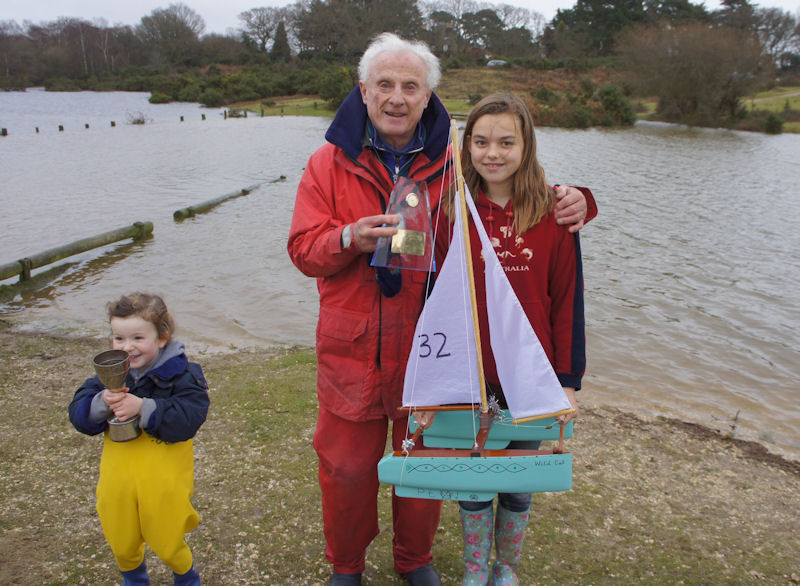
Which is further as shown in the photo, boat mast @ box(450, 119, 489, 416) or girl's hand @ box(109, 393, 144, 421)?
boat mast @ box(450, 119, 489, 416)

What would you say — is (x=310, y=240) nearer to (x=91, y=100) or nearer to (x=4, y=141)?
(x=4, y=141)

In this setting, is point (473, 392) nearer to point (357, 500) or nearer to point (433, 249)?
point (433, 249)

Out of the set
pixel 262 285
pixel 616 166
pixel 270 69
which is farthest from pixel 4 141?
pixel 270 69

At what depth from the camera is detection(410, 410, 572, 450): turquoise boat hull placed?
2668 mm

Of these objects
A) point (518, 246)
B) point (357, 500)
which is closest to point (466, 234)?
point (518, 246)

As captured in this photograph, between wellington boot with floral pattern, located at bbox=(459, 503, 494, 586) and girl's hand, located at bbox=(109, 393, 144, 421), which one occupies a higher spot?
girl's hand, located at bbox=(109, 393, 144, 421)

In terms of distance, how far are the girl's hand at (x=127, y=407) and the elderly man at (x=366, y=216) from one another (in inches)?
32.3

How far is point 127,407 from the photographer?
2318mm

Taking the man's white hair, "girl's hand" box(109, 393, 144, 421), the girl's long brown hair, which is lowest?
"girl's hand" box(109, 393, 144, 421)

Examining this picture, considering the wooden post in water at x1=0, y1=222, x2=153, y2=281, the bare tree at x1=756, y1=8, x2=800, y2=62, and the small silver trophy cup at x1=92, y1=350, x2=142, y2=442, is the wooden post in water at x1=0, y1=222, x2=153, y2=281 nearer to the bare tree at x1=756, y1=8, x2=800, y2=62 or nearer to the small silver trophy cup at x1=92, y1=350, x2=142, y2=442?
the small silver trophy cup at x1=92, y1=350, x2=142, y2=442

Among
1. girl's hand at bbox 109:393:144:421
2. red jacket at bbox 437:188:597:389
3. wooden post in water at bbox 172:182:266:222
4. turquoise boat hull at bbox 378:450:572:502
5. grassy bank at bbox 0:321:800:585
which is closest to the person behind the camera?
girl's hand at bbox 109:393:144:421

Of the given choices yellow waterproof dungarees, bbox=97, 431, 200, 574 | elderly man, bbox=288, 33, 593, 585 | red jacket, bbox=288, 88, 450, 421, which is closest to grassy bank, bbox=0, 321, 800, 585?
yellow waterproof dungarees, bbox=97, 431, 200, 574

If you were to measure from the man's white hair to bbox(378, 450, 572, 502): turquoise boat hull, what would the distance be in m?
1.68

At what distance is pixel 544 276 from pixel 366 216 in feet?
2.75
